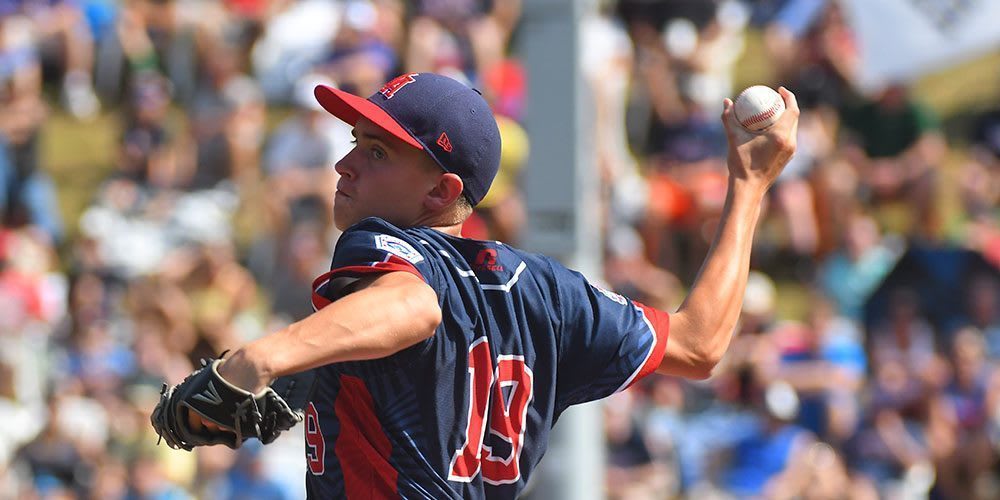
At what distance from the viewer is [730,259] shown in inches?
127

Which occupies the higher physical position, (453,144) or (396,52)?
(453,144)

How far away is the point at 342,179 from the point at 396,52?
32.0 feet

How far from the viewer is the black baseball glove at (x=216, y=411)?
2.40 metres

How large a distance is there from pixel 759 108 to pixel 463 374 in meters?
0.94

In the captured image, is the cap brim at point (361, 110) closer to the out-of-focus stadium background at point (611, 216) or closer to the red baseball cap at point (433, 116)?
the red baseball cap at point (433, 116)

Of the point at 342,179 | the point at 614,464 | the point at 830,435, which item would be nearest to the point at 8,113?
the point at 614,464

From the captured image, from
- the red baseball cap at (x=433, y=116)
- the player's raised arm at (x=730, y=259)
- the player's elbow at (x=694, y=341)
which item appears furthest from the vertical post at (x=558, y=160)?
the red baseball cap at (x=433, y=116)

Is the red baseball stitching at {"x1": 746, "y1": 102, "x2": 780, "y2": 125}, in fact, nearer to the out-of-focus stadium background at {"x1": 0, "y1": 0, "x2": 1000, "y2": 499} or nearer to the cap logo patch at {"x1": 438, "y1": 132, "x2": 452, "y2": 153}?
the cap logo patch at {"x1": 438, "y1": 132, "x2": 452, "y2": 153}

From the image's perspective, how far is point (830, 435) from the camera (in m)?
8.84

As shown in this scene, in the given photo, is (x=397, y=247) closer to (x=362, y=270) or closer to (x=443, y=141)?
(x=362, y=270)

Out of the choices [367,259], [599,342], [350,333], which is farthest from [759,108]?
[350,333]

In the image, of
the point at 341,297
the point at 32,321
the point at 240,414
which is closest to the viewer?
the point at 240,414

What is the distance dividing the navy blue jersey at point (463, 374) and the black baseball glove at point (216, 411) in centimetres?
23

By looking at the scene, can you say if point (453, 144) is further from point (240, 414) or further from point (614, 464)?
point (614, 464)
